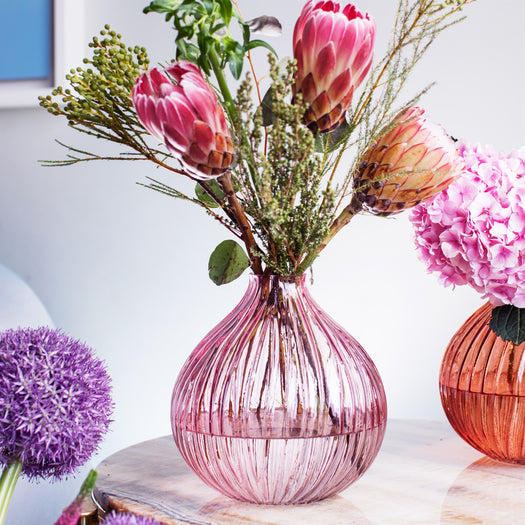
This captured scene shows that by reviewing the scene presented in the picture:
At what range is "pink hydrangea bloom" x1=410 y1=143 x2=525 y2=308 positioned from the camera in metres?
0.66

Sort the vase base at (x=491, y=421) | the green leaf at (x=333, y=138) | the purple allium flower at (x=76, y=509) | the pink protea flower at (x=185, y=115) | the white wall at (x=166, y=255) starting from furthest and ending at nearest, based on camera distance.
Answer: the white wall at (x=166, y=255) < the vase base at (x=491, y=421) < the green leaf at (x=333, y=138) < the pink protea flower at (x=185, y=115) < the purple allium flower at (x=76, y=509)

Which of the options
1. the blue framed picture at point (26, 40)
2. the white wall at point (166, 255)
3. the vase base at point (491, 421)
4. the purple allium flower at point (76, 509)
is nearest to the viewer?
the purple allium flower at point (76, 509)

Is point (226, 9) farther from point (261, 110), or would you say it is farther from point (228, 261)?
point (228, 261)

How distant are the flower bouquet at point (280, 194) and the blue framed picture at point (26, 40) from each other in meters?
0.68

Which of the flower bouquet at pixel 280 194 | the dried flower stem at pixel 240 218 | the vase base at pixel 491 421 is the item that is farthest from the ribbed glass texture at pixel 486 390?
the dried flower stem at pixel 240 218

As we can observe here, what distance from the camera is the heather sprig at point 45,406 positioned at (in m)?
0.57

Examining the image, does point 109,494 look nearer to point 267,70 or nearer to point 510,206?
point 510,206

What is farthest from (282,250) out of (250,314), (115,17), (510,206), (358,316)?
(115,17)

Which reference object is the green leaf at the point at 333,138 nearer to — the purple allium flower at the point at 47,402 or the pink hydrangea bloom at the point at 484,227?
the pink hydrangea bloom at the point at 484,227

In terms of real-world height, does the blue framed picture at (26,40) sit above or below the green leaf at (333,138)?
above

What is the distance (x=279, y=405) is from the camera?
0.59 meters

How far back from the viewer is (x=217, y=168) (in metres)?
0.54

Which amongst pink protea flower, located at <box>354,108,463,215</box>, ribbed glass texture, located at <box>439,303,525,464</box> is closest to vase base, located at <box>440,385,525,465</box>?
ribbed glass texture, located at <box>439,303,525,464</box>

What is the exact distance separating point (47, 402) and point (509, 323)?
0.46m
